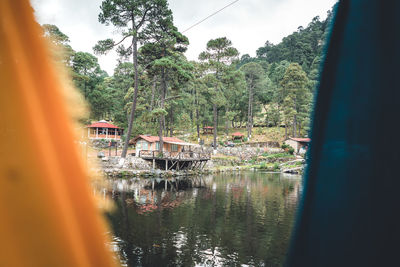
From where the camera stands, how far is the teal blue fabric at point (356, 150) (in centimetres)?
114

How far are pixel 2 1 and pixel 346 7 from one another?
171 cm

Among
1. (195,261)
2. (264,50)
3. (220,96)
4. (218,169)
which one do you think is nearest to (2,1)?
(195,261)

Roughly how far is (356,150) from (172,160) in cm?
2195

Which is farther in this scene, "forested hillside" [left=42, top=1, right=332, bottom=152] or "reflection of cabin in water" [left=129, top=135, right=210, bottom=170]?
"reflection of cabin in water" [left=129, top=135, right=210, bottom=170]

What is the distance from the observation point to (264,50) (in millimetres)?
77500

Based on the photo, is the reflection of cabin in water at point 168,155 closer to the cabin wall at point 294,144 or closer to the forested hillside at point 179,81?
the forested hillside at point 179,81

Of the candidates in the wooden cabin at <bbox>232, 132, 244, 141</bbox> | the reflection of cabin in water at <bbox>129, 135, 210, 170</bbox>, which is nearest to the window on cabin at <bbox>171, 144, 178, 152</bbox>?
the reflection of cabin in water at <bbox>129, 135, 210, 170</bbox>

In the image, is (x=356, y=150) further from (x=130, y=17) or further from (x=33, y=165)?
(x=130, y=17)

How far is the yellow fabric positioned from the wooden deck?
20529 mm

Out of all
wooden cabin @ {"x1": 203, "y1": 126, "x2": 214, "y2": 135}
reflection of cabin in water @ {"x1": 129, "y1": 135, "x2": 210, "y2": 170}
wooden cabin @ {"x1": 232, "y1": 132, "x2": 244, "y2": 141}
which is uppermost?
wooden cabin @ {"x1": 203, "y1": 126, "x2": 214, "y2": 135}

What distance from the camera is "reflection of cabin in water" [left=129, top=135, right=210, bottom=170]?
2252 cm

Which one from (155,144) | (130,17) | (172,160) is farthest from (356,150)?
(155,144)

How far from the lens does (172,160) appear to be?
22.8 metres

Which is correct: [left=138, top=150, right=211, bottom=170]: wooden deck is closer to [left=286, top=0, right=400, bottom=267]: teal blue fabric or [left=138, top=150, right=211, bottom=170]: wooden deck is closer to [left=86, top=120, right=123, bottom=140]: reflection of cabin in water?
[left=86, top=120, right=123, bottom=140]: reflection of cabin in water
